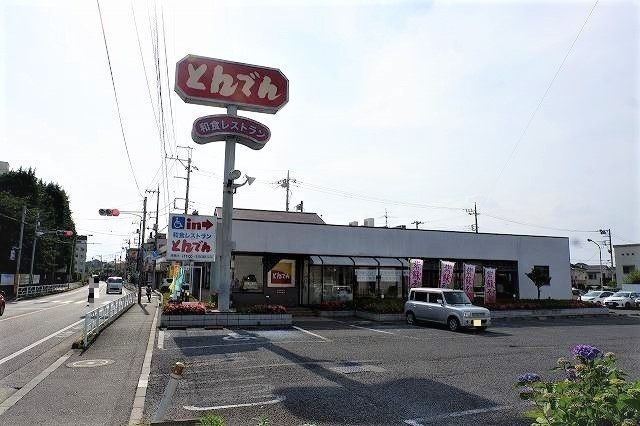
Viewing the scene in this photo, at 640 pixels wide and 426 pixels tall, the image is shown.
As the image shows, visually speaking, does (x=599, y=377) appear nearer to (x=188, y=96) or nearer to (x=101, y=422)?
(x=101, y=422)

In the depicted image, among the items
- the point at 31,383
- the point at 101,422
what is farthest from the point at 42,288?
the point at 101,422

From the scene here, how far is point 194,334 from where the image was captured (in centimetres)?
1491

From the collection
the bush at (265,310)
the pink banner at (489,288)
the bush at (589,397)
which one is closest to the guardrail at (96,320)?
the bush at (265,310)

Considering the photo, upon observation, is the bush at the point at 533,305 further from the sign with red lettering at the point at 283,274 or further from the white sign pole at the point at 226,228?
the white sign pole at the point at 226,228

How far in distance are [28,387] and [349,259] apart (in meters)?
18.1

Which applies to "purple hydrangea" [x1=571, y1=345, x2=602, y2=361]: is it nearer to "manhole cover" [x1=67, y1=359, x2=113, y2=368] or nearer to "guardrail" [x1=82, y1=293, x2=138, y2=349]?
"manhole cover" [x1=67, y1=359, x2=113, y2=368]

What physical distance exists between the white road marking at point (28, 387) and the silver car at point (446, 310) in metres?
12.7

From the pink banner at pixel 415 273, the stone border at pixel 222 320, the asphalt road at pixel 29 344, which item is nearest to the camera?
the asphalt road at pixel 29 344

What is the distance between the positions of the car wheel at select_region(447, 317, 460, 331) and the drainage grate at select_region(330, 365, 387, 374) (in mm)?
8033

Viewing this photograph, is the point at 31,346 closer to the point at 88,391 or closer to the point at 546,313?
the point at 88,391

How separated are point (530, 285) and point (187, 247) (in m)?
21.8

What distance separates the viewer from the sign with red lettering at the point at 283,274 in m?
24.1

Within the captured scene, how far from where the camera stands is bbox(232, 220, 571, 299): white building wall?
76.4 feet

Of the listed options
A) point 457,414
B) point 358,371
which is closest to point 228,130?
point 358,371
